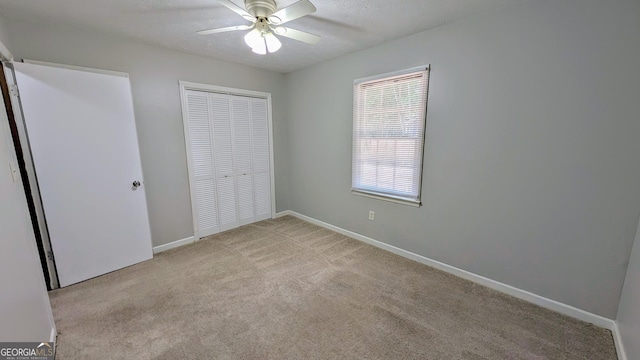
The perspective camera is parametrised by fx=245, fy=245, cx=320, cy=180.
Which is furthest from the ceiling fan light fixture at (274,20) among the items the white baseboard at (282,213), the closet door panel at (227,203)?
the white baseboard at (282,213)

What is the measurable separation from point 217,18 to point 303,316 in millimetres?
2576

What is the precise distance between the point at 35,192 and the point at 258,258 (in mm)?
2072

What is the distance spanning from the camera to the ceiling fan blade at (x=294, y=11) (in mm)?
1479

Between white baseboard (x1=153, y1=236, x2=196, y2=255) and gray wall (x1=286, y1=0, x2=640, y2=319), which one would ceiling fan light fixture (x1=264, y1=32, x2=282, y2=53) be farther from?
white baseboard (x1=153, y1=236, x2=196, y2=255)

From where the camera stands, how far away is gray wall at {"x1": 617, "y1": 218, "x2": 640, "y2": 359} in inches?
56.1

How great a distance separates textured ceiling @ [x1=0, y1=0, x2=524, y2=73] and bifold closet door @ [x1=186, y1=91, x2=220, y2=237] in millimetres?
656

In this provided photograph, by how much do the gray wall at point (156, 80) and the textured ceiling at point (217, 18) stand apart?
0.13 meters

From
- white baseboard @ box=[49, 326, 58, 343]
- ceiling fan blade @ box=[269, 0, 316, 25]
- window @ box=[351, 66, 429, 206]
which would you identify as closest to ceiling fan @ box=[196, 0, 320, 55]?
ceiling fan blade @ box=[269, 0, 316, 25]

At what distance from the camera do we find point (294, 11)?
1.58 metres

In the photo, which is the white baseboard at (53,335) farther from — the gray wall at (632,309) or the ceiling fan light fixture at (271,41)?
the gray wall at (632,309)

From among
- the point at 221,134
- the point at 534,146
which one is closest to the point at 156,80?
the point at 221,134

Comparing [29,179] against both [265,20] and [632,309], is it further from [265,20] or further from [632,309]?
[632,309]

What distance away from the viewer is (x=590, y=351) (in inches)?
Result: 63.1

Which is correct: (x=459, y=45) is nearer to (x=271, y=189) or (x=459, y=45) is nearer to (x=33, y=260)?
(x=271, y=189)
